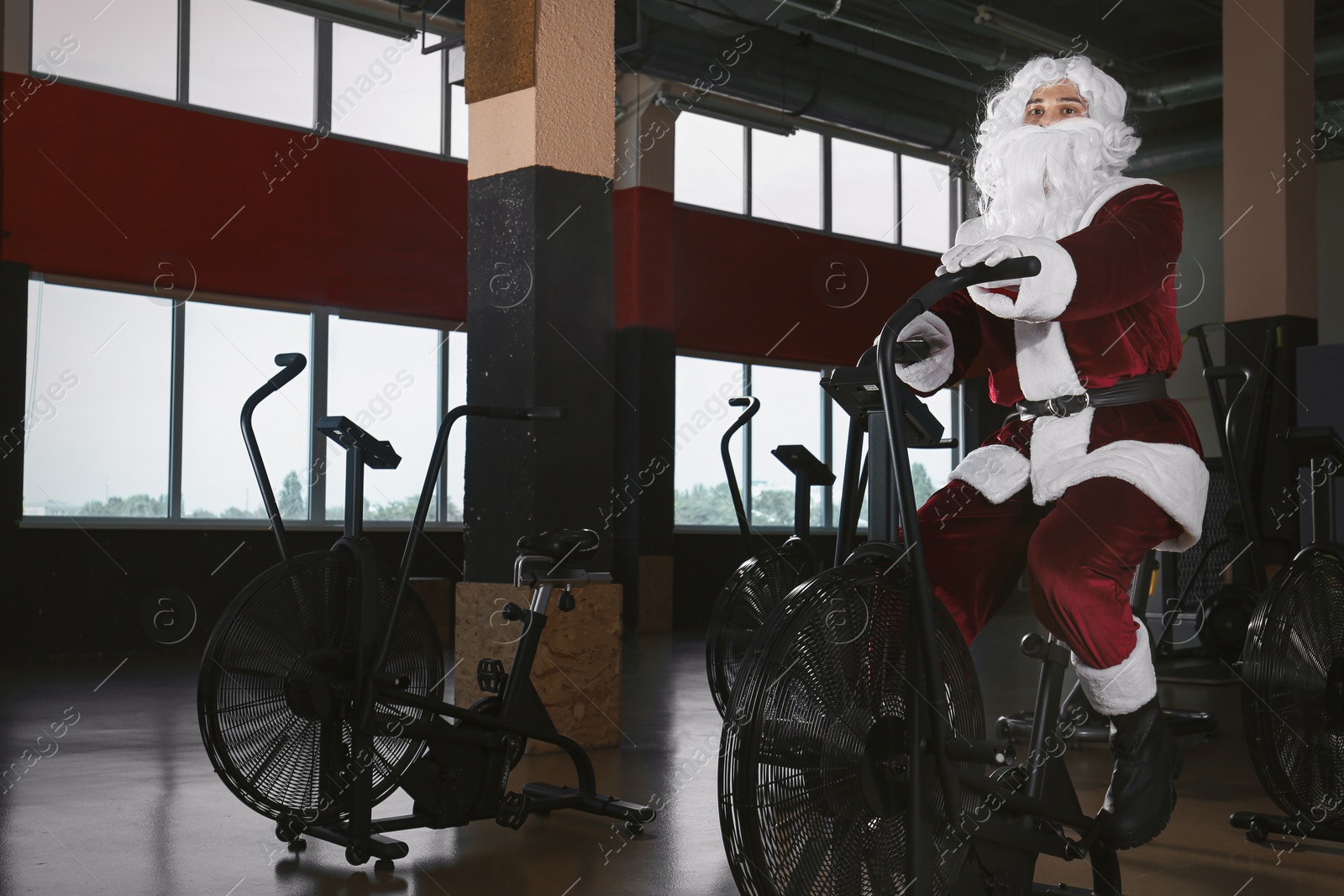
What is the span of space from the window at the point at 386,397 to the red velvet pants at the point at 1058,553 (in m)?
7.60

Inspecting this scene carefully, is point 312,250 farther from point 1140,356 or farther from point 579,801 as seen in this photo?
point 1140,356

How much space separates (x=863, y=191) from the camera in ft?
42.2

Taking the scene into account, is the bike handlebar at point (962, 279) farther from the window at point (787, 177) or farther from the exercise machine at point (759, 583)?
the window at point (787, 177)

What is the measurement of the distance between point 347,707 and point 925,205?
1146 centimetres

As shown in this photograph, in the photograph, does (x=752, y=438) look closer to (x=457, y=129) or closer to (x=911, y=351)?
(x=457, y=129)

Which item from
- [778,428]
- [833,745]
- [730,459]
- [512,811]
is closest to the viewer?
[833,745]

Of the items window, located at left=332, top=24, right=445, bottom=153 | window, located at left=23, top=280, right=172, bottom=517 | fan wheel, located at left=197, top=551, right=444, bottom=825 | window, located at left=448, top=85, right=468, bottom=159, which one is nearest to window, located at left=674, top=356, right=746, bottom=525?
window, located at left=448, top=85, right=468, bottom=159

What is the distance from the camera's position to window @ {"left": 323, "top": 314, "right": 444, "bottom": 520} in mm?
9508

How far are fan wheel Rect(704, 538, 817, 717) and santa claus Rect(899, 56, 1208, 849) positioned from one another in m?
2.20

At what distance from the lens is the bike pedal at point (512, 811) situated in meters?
3.14

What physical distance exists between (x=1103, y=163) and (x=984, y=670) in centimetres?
536

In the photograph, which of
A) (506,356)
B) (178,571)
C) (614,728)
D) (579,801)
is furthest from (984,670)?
(178,571)

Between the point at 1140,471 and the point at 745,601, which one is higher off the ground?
the point at 1140,471

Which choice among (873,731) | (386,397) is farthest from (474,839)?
(386,397)
